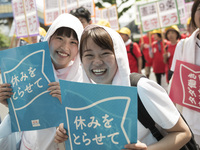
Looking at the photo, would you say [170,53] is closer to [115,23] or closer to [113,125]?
[115,23]

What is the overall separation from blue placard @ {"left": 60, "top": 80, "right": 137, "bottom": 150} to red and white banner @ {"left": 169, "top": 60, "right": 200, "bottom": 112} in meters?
1.26

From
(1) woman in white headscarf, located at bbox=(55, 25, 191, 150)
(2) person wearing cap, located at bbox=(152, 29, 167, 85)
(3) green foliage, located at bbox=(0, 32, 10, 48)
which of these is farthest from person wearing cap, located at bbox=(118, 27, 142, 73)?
(3) green foliage, located at bbox=(0, 32, 10, 48)

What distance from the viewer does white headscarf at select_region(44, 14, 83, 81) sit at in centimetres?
167

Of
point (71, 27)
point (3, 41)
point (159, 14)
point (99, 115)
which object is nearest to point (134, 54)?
point (159, 14)

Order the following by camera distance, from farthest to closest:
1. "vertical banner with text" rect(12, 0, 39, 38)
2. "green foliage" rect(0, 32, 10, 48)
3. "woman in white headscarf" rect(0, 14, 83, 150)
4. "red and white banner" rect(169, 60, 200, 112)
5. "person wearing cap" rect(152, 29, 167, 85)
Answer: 1. "green foliage" rect(0, 32, 10, 48)
2. "person wearing cap" rect(152, 29, 167, 85)
3. "vertical banner with text" rect(12, 0, 39, 38)
4. "red and white banner" rect(169, 60, 200, 112)
5. "woman in white headscarf" rect(0, 14, 83, 150)

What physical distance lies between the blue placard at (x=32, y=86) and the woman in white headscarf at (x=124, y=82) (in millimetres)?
246

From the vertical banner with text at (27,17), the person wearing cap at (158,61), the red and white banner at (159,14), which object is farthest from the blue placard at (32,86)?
Answer: the person wearing cap at (158,61)

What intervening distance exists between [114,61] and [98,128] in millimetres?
440

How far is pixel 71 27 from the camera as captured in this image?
165 centimetres

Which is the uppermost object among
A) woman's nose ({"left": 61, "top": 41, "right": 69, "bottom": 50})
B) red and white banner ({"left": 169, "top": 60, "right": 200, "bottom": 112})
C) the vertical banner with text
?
the vertical banner with text

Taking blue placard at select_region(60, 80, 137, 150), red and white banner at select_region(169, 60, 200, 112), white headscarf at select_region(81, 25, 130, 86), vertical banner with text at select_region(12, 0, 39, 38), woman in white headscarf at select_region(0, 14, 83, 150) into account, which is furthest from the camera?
vertical banner with text at select_region(12, 0, 39, 38)

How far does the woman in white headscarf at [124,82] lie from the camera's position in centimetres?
107

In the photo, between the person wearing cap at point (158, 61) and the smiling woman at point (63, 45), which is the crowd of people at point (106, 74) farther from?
the person wearing cap at point (158, 61)

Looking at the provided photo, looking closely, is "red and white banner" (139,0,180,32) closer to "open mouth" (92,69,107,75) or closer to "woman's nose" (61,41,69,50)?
"woman's nose" (61,41,69,50)
